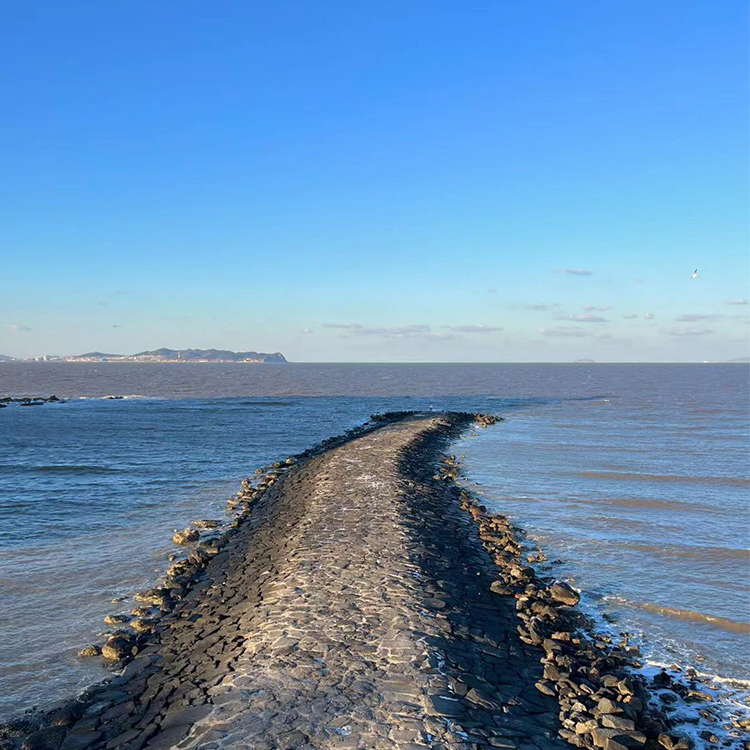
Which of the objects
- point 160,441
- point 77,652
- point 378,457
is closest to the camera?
point 77,652

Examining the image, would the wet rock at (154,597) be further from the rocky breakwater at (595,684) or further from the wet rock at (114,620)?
the rocky breakwater at (595,684)

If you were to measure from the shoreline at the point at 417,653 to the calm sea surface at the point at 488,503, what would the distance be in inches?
46.5

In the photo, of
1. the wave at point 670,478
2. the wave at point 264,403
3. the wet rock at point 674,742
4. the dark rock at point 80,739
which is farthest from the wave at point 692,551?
the wave at point 264,403

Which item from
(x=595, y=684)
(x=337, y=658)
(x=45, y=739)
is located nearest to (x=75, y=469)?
(x=45, y=739)

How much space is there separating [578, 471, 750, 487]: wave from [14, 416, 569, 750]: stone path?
50.1 feet

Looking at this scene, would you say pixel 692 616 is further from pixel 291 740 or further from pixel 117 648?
pixel 117 648

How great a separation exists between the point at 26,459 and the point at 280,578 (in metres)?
27.2

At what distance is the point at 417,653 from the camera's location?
10.7 m

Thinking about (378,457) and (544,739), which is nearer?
(544,739)

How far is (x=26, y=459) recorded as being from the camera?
116 feet

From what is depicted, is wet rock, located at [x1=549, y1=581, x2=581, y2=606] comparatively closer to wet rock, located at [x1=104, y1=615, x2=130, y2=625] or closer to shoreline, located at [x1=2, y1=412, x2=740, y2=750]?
shoreline, located at [x1=2, y1=412, x2=740, y2=750]

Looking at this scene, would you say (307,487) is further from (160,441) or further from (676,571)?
(160,441)

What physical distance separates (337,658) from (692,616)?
929cm

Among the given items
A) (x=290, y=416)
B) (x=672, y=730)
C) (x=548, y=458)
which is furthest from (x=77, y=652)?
(x=290, y=416)
